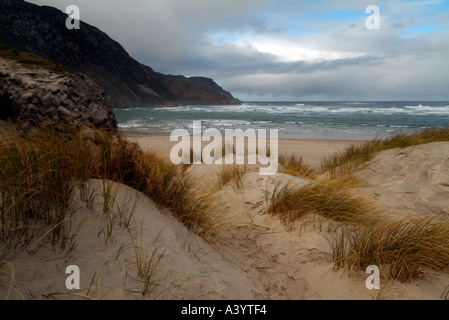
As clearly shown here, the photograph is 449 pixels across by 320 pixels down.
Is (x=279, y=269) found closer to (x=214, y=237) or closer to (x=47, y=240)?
(x=214, y=237)

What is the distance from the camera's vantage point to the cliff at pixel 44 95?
3537 mm

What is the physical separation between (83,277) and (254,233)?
2.01 m

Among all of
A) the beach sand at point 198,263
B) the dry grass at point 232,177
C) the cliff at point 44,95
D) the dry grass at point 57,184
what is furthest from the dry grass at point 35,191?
the dry grass at point 232,177

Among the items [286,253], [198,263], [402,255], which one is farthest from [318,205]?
[198,263]

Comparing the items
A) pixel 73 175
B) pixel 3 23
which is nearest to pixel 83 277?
pixel 73 175

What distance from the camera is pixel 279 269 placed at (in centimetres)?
257

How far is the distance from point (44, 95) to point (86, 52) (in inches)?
2944

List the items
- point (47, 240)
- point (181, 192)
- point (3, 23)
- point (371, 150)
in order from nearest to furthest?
point (47, 240), point (181, 192), point (371, 150), point (3, 23)

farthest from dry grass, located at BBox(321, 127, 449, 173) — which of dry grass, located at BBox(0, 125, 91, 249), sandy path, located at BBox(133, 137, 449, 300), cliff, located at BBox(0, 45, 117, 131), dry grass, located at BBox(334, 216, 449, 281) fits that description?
dry grass, located at BBox(0, 125, 91, 249)

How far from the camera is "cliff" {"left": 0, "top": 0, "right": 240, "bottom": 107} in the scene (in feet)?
179

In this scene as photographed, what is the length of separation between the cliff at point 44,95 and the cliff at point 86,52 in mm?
51179

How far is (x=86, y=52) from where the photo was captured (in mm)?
65812

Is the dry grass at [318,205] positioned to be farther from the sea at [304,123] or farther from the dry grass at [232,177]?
the sea at [304,123]

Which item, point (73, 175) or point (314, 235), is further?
point (314, 235)
